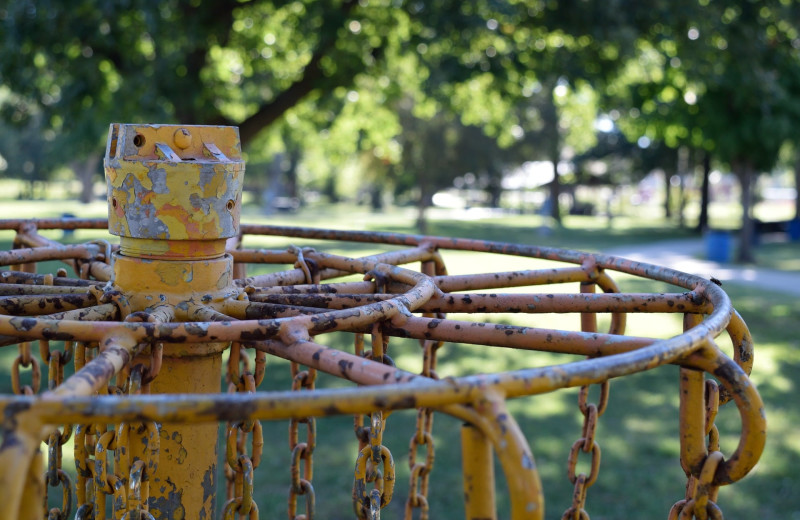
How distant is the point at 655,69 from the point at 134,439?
1211 cm

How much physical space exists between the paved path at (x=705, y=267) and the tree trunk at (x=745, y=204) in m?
0.57

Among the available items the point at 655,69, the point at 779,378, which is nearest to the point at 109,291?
the point at 779,378

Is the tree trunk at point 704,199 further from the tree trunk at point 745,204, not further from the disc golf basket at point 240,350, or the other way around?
the disc golf basket at point 240,350

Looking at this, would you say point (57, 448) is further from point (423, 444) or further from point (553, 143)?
point (553, 143)

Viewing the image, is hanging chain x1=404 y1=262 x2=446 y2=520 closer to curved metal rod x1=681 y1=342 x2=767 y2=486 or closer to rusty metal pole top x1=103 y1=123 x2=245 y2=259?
rusty metal pole top x1=103 y1=123 x2=245 y2=259

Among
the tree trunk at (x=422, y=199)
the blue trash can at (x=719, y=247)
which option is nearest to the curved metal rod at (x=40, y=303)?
the blue trash can at (x=719, y=247)

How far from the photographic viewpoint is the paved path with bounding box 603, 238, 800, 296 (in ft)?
40.1

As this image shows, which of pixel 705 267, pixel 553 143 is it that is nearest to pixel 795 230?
pixel 553 143

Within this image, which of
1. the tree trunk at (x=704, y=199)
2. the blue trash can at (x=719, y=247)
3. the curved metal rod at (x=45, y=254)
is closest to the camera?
the curved metal rod at (x=45, y=254)

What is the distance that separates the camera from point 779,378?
688cm

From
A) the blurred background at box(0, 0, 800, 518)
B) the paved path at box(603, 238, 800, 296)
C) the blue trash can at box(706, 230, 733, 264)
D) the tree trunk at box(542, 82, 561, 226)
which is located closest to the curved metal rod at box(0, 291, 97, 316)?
the blurred background at box(0, 0, 800, 518)

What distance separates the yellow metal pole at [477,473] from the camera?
3.38ft

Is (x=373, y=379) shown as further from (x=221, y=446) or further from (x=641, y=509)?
(x=221, y=446)

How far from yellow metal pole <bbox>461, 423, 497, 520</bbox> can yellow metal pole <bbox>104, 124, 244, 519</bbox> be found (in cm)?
65
